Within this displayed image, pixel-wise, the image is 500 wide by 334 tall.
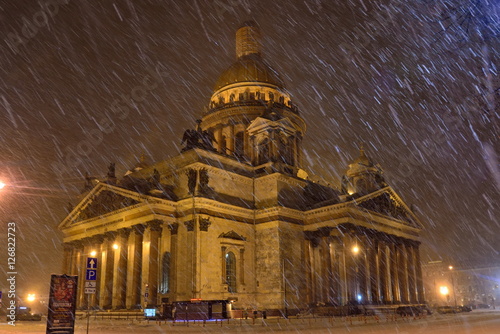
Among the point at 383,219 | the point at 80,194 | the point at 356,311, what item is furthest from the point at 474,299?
the point at 80,194

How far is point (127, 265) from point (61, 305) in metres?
28.2

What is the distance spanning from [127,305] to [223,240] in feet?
35.5

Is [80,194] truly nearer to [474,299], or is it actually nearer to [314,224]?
[314,224]

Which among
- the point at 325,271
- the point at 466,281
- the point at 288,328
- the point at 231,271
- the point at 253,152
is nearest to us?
the point at 288,328

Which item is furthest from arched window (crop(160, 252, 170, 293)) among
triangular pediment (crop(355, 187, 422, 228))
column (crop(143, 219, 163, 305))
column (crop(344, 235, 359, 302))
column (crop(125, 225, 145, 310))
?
triangular pediment (crop(355, 187, 422, 228))

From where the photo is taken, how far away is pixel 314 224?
46.8 metres

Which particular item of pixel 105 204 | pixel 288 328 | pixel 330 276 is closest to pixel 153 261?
pixel 105 204

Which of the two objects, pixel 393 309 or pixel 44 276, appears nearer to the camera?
pixel 393 309

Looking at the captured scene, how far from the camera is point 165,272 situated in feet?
138

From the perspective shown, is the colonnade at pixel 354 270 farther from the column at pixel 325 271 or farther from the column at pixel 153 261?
the column at pixel 153 261

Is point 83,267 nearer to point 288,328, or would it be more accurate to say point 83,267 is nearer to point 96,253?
point 96,253

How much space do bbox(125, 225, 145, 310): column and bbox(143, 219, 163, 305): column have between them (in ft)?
2.76

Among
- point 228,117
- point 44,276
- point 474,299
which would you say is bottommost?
point 474,299

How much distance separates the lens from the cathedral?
4084 centimetres
